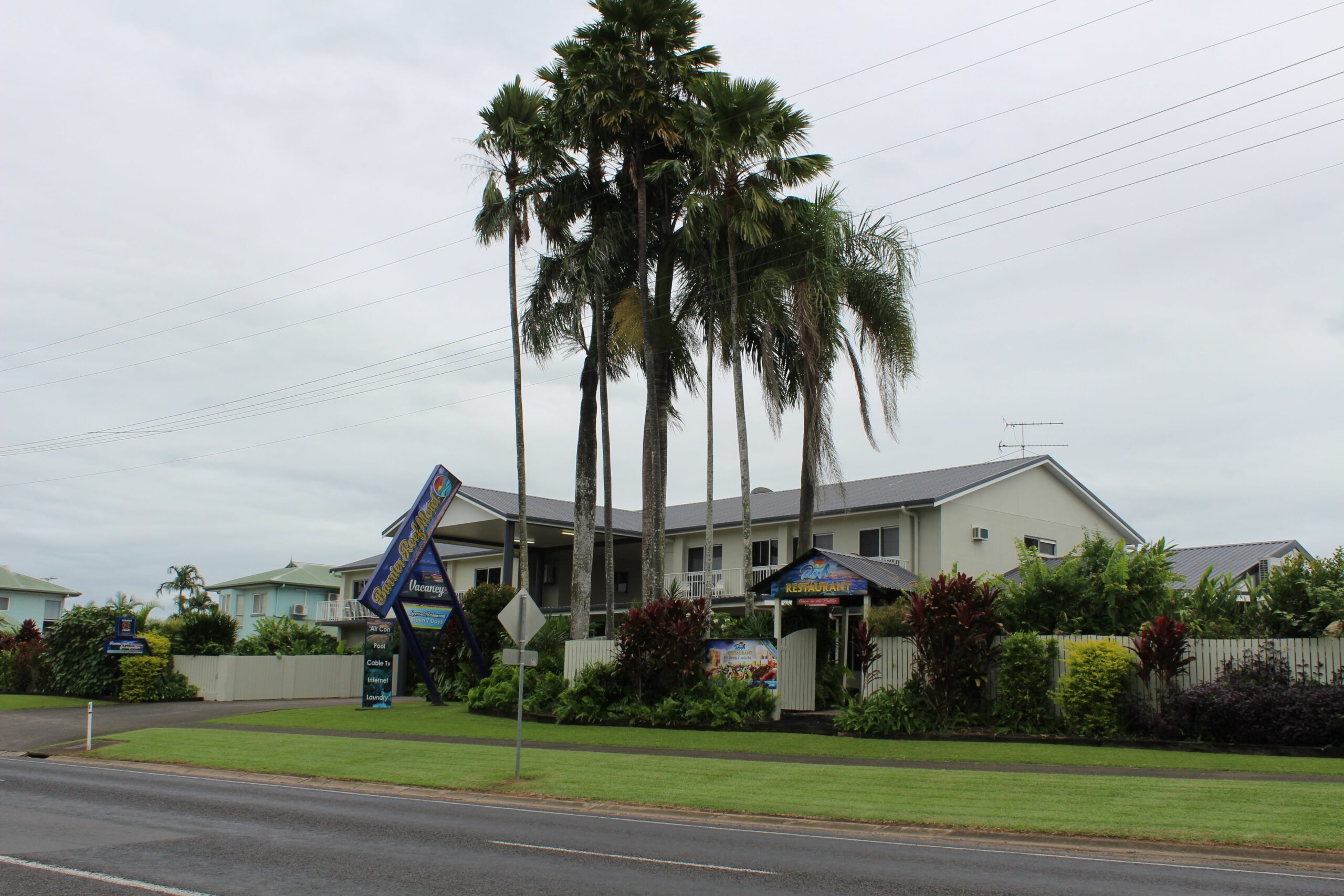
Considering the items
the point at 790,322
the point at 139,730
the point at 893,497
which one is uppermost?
the point at 790,322

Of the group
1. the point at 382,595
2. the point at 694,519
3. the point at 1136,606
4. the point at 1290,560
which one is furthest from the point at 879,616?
the point at 694,519

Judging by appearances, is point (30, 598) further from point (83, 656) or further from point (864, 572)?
point (864, 572)

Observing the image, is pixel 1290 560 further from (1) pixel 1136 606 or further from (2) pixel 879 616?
(2) pixel 879 616

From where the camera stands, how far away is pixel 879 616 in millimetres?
22422

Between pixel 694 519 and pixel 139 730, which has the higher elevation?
pixel 694 519

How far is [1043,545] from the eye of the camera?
36.8m

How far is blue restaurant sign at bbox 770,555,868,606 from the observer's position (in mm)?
23453

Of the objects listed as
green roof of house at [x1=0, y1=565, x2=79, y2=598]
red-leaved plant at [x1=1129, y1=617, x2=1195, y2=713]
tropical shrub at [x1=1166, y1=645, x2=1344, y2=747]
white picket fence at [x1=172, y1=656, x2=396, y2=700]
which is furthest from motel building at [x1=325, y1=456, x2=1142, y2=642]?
green roof of house at [x1=0, y1=565, x2=79, y2=598]

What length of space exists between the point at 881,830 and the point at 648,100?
20587 mm

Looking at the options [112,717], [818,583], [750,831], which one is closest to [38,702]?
[112,717]

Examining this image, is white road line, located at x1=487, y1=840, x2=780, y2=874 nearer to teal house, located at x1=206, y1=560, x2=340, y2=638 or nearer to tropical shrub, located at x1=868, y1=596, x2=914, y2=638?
tropical shrub, located at x1=868, y1=596, x2=914, y2=638

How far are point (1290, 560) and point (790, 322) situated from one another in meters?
12.1

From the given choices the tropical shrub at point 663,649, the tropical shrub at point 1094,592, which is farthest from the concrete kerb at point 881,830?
the tropical shrub at point 1094,592

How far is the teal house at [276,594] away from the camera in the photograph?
5959 cm
